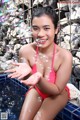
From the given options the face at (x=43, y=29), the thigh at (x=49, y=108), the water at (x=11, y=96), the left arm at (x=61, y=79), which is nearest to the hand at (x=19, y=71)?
the left arm at (x=61, y=79)

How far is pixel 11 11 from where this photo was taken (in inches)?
209

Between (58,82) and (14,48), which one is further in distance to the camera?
(14,48)

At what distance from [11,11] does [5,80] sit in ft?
8.72

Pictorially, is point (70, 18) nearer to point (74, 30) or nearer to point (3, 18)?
point (74, 30)

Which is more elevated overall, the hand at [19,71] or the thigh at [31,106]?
the hand at [19,71]

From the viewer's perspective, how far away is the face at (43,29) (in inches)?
57.0

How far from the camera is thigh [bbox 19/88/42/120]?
154 cm

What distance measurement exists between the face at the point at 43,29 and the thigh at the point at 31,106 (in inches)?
14.5

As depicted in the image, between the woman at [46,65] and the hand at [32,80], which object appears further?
the woman at [46,65]

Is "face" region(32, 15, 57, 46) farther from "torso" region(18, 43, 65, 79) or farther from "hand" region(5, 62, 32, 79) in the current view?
"hand" region(5, 62, 32, 79)

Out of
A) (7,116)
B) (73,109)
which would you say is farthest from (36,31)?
(7,116)

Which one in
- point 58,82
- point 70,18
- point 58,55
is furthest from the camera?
point 70,18

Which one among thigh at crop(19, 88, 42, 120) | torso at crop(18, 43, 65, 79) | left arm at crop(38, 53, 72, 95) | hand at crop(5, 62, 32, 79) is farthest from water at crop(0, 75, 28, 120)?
hand at crop(5, 62, 32, 79)

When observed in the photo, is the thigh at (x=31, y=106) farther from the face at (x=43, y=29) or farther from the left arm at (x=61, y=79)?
the face at (x=43, y=29)
